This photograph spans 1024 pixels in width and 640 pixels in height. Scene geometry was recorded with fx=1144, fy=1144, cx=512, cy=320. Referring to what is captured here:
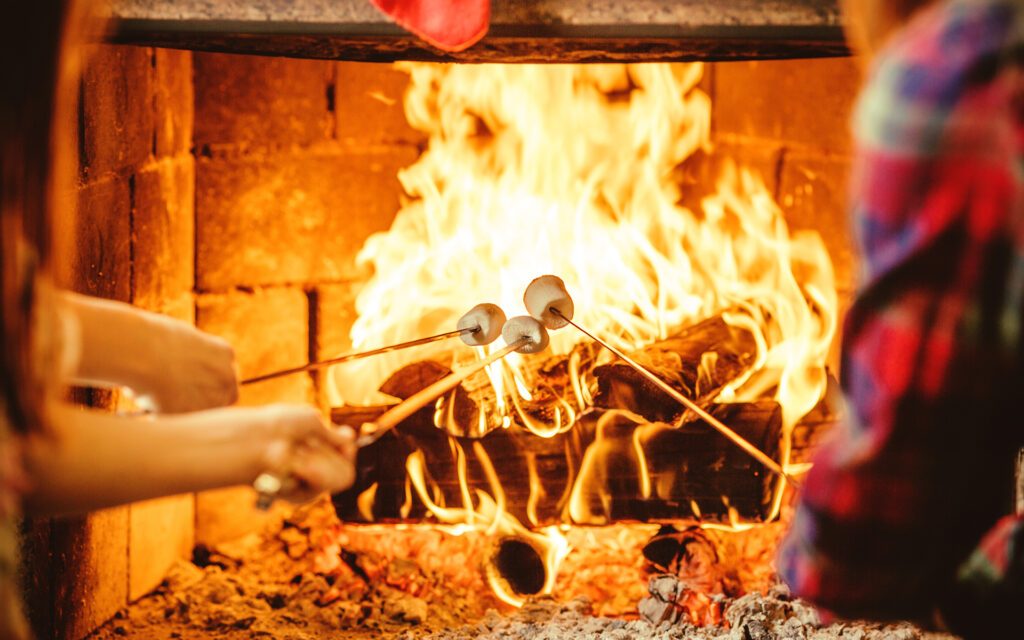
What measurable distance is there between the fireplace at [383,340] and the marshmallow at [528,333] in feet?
0.89

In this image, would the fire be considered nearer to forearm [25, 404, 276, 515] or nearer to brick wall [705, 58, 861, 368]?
brick wall [705, 58, 861, 368]

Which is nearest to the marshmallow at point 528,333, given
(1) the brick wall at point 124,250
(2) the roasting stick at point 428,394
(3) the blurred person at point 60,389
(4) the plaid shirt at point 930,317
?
(2) the roasting stick at point 428,394

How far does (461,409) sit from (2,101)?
5.04 ft

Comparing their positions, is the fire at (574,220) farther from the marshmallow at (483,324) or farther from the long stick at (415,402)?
the long stick at (415,402)

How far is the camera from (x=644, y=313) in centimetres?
273

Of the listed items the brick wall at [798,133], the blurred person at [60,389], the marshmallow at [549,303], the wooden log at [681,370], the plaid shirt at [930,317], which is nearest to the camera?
the plaid shirt at [930,317]

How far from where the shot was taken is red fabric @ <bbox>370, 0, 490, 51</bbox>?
175 cm

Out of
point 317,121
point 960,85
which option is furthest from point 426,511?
point 960,85

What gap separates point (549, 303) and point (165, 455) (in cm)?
124

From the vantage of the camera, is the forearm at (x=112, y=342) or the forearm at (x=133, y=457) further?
the forearm at (x=112, y=342)

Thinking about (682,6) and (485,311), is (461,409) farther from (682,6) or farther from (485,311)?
(682,6)

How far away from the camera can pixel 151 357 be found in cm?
128

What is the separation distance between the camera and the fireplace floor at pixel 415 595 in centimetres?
230

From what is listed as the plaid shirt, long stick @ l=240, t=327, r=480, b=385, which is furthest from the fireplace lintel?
the plaid shirt
